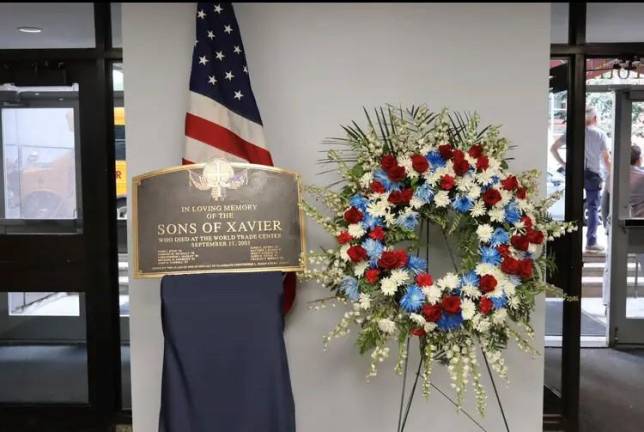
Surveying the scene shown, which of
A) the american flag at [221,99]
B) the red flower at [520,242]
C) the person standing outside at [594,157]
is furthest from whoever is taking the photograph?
the person standing outside at [594,157]

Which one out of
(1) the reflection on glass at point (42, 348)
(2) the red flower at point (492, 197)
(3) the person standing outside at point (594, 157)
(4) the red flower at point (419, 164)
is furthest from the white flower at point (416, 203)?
(3) the person standing outside at point (594, 157)

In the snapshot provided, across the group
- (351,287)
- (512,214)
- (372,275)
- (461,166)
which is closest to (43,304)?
(351,287)

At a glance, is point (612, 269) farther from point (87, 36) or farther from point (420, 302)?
point (87, 36)

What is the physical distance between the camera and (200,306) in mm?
2162

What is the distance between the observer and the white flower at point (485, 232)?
2.07 meters

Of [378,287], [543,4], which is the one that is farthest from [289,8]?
[378,287]

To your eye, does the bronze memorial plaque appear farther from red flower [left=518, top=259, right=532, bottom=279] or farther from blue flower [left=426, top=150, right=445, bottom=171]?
red flower [left=518, top=259, right=532, bottom=279]

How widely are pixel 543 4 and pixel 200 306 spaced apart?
1996mm

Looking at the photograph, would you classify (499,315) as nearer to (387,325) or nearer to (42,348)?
(387,325)

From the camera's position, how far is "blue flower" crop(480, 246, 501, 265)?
206cm

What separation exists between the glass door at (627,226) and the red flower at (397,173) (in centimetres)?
312

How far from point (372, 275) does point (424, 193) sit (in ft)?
1.17

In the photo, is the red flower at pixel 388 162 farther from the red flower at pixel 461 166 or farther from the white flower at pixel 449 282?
the white flower at pixel 449 282

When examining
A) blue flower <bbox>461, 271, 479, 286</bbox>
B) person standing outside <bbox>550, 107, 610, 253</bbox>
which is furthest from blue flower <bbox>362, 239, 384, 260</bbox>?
person standing outside <bbox>550, 107, 610, 253</bbox>
